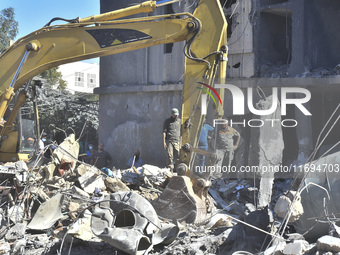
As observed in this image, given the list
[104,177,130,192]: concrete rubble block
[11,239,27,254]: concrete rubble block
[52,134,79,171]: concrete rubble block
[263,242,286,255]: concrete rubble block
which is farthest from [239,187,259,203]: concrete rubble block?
[263,242,286,255]: concrete rubble block

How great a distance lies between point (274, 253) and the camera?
525cm

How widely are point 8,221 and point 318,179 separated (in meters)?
4.34

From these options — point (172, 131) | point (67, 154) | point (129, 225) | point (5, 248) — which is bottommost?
point (5, 248)

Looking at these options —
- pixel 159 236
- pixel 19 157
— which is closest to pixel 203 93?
pixel 159 236

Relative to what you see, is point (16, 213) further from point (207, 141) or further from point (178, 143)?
point (178, 143)

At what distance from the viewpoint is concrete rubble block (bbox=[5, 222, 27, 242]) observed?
Result: 24.5 ft

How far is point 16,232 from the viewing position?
7594mm

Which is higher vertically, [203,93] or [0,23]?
[0,23]

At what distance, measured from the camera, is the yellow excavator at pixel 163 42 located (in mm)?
8070

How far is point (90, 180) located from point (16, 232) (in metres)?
1.88

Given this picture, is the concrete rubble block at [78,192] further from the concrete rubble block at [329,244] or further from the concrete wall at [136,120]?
the concrete wall at [136,120]

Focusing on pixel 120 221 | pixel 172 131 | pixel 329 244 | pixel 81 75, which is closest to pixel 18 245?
pixel 120 221

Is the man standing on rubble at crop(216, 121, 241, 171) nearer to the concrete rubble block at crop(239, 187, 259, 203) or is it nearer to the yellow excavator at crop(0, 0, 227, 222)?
the concrete rubble block at crop(239, 187, 259, 203)

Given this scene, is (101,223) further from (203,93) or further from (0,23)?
(0,23)
